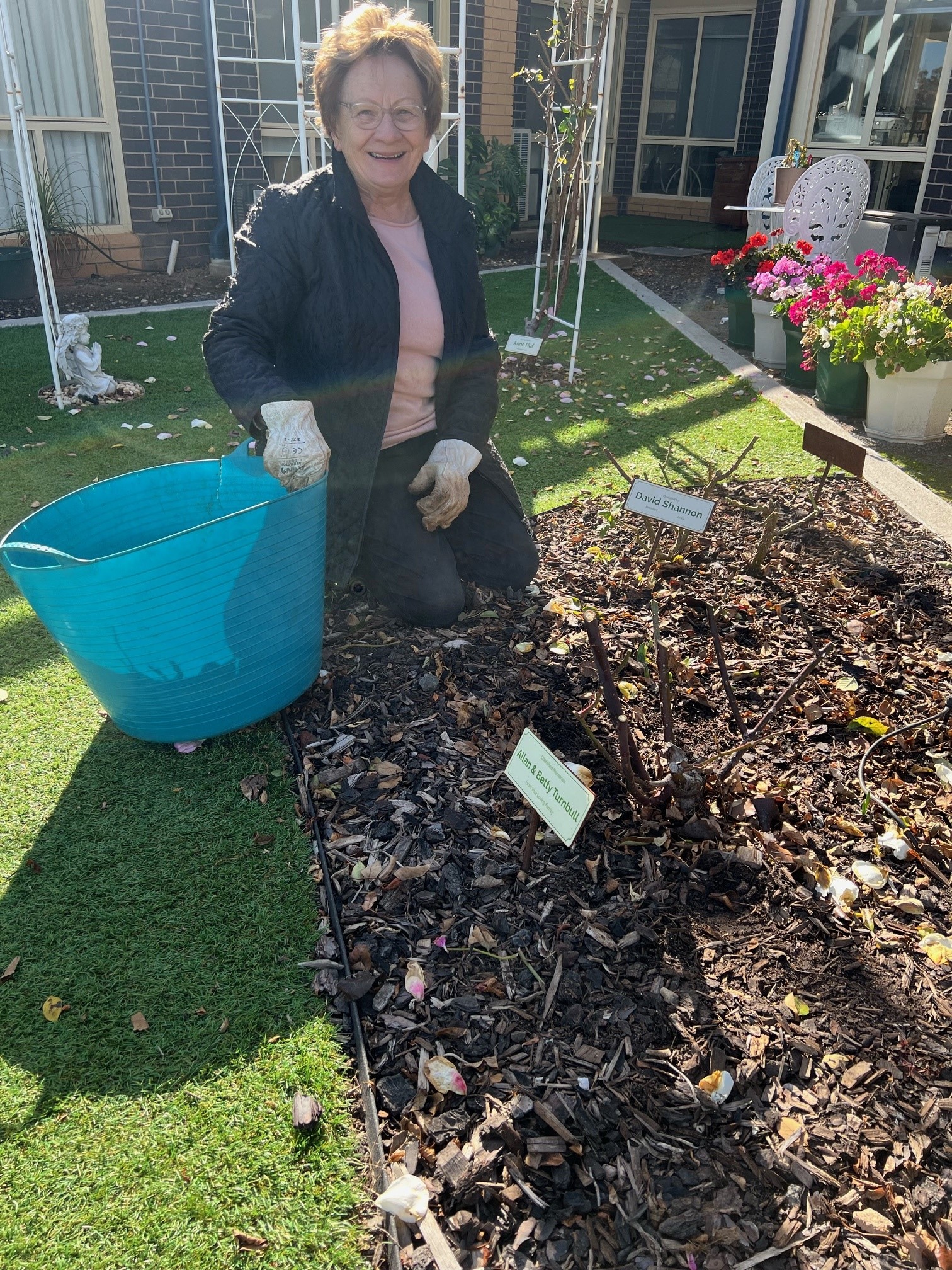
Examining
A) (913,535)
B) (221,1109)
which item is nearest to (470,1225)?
(221,1109)

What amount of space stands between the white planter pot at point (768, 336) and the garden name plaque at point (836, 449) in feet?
10.4

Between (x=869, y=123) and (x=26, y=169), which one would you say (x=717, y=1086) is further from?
(x=869, y=123)

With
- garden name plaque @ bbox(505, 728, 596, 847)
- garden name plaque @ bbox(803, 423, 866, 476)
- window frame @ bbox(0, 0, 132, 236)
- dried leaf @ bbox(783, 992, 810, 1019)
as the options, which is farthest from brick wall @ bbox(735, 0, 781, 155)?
dried leaf @ bbox(783, 992, 810, 1019)

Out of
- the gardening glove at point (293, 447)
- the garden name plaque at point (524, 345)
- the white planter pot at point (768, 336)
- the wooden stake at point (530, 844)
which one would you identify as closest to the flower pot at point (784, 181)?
the white planter pot at point (768, 336)

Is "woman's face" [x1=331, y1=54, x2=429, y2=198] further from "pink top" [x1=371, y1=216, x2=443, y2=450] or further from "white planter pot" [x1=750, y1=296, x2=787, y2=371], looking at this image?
"white planter pot" [x1=750, y1=296, x2=787, y2=371]

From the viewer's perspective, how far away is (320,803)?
2.26m

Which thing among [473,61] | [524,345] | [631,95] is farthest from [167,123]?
[631,95]

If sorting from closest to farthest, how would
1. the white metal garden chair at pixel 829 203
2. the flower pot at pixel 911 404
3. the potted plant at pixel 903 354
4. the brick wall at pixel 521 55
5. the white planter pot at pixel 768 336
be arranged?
the potted plant at pixel 903 354
the flower pot at pixel 911 404
the white planter pot at pixel 768 336
the white metal garden chair at pixel 829 203
the brick wall at pixel 521 55

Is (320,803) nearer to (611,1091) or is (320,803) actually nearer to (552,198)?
(611,1091)

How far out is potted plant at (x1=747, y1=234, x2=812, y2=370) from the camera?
19.5ft

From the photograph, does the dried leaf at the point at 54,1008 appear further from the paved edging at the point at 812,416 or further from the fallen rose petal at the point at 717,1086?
the paved edging at the point at 812,416

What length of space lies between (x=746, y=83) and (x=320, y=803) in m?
13.7

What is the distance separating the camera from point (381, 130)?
2578mm

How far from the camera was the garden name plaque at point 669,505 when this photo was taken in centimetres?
279
